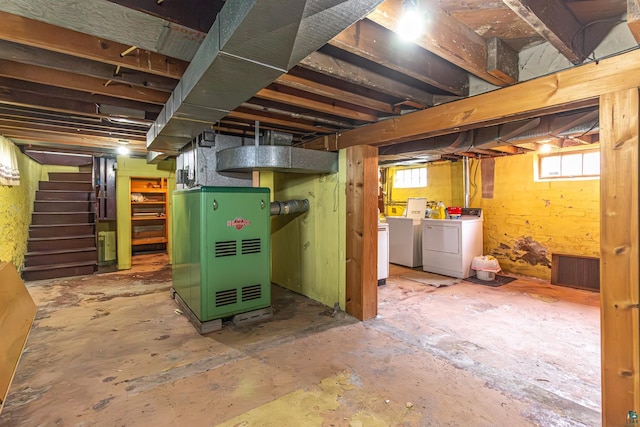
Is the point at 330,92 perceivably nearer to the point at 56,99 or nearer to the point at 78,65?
the point at 78,65

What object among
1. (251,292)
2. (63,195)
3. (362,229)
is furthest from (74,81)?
(63,195)

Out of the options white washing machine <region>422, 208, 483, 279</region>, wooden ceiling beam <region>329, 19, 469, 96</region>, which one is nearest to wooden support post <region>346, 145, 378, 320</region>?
wooden ceiling beam <region>329, 19, 469, 96</region>

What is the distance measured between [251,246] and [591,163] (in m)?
4.67

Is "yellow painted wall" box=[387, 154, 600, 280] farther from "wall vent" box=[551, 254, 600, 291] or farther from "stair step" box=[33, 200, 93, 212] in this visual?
"stair step" box=[33, 200, 93, 212]

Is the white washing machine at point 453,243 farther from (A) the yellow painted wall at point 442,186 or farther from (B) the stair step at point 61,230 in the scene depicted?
(B) the stair step at point 61,230

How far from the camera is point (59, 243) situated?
16.1 feet

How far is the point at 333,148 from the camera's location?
3365mm

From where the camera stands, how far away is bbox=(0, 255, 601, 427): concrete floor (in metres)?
1.75

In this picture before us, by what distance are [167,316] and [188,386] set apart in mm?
1422

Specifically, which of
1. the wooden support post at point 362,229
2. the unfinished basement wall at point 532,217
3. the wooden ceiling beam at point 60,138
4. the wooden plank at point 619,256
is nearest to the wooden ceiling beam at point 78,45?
the wooden support post at point 362,229

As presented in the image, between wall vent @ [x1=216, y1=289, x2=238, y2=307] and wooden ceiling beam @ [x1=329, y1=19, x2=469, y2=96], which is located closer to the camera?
wooden ceiling beam @ [x1=329, y1=19, x2=469, y2=96]

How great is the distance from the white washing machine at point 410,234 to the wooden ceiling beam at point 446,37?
150 inches

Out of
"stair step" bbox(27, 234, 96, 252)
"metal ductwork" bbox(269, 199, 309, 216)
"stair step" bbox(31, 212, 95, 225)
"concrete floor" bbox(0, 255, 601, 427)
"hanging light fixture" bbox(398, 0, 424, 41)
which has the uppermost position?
"hanging light fixture" bbox(398, 0, 424, 41)

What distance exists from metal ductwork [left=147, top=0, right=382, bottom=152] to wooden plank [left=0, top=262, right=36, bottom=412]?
4.60 feet
